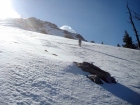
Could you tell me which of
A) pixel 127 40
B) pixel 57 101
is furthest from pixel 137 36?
pixel 127 40

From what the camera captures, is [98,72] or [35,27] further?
[35,27]

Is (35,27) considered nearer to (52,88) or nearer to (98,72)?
(98,72)

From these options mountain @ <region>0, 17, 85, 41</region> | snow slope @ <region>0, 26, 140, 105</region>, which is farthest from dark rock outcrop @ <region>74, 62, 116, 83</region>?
mountain @ <region>0, 17, 85, 41</region>

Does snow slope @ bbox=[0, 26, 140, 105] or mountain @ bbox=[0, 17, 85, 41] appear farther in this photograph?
mountain @ bbox=[0, 17, 85, 41]

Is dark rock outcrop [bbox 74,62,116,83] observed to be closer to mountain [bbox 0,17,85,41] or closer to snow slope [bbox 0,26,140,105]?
snow slope [bbox 0,26,140,105]

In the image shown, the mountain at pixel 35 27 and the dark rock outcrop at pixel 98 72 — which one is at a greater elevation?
the mountain at pixel 35 27

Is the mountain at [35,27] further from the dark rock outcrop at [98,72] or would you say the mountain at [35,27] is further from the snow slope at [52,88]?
the snow slope at [52,88]

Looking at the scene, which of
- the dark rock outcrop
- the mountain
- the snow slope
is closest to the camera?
the snow slope

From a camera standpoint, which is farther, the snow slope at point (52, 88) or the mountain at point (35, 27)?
the mountain at point (35, 27)

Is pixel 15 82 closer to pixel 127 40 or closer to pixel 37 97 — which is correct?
pixel 37 97

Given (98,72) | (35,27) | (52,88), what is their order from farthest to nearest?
(35,27), (98,72), (52,88)

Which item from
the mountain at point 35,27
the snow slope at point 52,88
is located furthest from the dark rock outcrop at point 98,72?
the mountain at point 35,27

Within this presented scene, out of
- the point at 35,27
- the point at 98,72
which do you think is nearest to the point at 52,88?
the point at 98,72

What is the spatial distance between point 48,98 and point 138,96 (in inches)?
236
